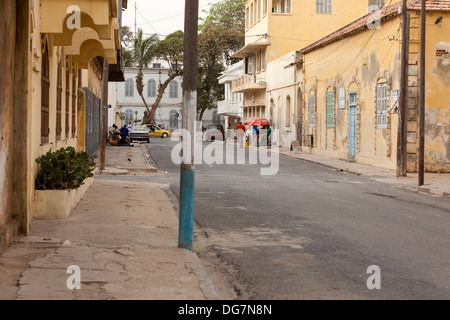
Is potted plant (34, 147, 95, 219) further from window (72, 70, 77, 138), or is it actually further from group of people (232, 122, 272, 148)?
group of people (232, 122, 272, 148)

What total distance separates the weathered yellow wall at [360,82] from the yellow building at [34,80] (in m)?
13.2

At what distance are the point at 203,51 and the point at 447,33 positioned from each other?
170 ft

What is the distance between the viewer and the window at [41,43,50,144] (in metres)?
11.8

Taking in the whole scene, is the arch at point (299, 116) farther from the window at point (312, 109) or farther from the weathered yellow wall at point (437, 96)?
the weathered yellow wall at point (437, 96)

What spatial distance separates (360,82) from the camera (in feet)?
99.2

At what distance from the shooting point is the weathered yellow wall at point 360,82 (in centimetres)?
2638

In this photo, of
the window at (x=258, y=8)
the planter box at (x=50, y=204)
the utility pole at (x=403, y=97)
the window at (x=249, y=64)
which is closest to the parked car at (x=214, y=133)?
the window at (x=249, y=64)

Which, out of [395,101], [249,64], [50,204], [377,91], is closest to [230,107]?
[249,64]

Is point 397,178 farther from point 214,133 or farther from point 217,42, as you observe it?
point 217,42

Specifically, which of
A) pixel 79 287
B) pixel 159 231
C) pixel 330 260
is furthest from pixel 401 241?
pixel 79 287

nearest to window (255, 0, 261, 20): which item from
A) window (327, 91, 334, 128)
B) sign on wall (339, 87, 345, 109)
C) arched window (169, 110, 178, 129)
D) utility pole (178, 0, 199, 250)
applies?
window (327, 91, 334, 128)

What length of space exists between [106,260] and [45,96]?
5159 millimetres

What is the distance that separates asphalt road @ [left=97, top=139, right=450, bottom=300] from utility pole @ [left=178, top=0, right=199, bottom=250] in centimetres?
86
